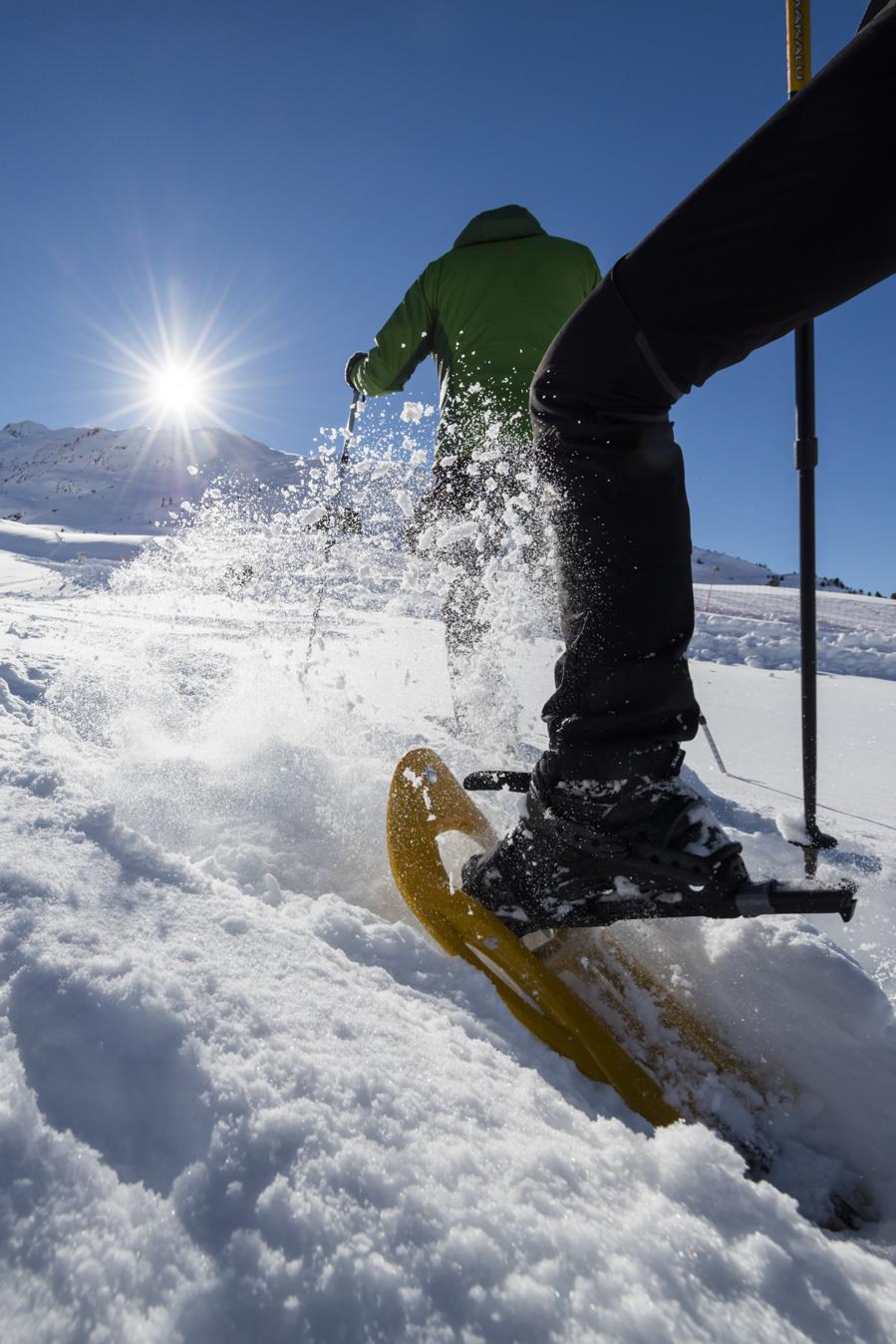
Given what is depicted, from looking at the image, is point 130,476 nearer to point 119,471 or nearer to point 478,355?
point 119,471

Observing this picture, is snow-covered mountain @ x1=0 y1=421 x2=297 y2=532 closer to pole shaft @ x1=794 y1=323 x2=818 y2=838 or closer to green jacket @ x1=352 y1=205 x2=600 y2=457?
green jacket @ x1=352 y1=205 x2=600 y2=457

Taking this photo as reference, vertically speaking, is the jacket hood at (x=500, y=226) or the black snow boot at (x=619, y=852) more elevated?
the jacket hood at (x=500, y=226)

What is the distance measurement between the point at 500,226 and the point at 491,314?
0.38 meters

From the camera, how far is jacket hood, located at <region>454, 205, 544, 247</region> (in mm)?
2732

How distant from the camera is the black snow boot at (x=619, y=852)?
0.94m

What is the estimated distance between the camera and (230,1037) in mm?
654

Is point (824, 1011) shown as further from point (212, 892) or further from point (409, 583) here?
point (409, 583)

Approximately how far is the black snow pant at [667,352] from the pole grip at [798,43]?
1244mm

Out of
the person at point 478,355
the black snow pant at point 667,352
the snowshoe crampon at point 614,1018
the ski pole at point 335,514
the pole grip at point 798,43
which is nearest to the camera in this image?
the black snow pant at point 667,352

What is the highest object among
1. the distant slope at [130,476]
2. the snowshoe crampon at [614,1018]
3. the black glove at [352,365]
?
the distant slope at [130,476]

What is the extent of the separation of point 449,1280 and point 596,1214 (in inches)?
5.5

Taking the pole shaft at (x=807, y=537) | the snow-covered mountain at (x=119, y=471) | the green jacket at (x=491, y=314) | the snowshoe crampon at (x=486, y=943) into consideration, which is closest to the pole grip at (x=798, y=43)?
the pole shaft at (x=807, y=537)

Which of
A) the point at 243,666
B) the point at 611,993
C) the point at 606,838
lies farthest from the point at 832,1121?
the point at 243,666

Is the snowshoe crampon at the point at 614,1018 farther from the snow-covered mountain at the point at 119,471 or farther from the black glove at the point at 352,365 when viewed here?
the snow-covered mountain at the point at 119,471
